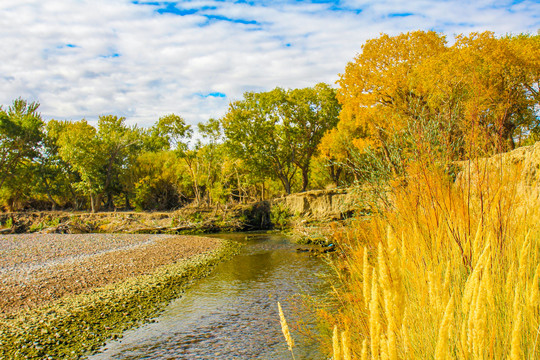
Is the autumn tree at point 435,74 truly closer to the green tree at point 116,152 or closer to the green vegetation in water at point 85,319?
the green vegetation in water at point 85,319

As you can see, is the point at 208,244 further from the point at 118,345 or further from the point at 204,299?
the point at 118,345

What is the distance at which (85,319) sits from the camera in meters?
6.70

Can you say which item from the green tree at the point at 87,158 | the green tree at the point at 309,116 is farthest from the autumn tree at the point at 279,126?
the green tree at the point at 87,158

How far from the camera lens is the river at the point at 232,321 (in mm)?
5438

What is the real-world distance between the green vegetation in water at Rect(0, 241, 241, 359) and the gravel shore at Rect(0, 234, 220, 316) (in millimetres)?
571

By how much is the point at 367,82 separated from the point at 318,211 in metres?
8.36

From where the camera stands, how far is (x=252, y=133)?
29.0 meters

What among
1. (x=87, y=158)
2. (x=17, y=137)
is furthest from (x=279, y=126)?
(x=17, y=137)

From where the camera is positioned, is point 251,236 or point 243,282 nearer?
point 243,282

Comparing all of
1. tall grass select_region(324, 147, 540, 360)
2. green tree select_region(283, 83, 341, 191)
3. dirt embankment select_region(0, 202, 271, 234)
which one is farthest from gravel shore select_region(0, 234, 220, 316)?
green tree select_region(283, 83, 341, 191)

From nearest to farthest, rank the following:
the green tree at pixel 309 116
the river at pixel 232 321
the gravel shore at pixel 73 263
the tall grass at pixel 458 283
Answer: the tall grass at pixel 458 283 → the river at pixel 232 321 → the gravel shore at pixel 73 263 → the green tree at pixel 309 116

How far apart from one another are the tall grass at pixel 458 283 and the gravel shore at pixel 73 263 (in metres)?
7.45

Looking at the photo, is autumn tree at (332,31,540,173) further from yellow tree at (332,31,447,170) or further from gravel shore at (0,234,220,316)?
gravel shore at (0,234,220,316)

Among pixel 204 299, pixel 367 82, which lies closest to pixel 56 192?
pixel 367 82
